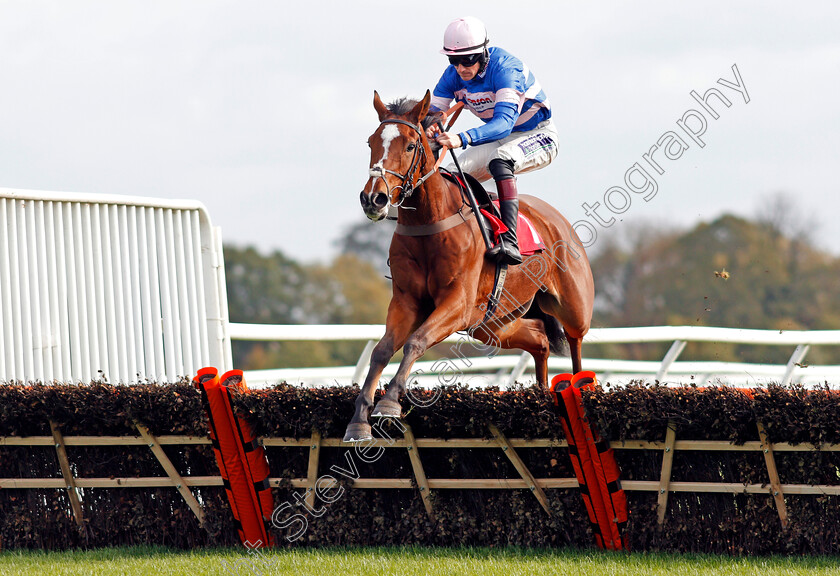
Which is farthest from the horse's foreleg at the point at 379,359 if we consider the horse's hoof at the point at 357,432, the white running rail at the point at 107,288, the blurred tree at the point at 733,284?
the blurred tree at the point at 733,284

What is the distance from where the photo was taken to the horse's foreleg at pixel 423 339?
4449 millimetres

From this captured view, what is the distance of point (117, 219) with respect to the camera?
21.3 ft

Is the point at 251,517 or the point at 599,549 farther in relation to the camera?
the point at 251,517

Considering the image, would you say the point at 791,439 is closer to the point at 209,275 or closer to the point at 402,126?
the point at 402,126

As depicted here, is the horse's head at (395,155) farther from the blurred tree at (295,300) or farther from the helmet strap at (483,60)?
the blurred tree at (295,300)

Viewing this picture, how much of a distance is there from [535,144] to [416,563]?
2800 mm

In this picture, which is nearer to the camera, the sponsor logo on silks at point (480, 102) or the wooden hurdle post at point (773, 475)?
the wooden hurdle post at point (773, 475)

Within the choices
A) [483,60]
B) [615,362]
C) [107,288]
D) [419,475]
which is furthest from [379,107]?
[615,362]

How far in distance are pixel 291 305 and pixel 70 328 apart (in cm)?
4615

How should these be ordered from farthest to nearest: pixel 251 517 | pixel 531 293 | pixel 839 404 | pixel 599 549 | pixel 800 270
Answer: pixel 800 270
pixel 531 293
pixel 251 517
pixel 599 549
pixel 839 404

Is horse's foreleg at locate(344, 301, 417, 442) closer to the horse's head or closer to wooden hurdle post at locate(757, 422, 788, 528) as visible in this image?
the horse's head

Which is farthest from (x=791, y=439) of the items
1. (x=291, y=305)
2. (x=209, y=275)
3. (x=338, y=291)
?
(x=338, y=291)

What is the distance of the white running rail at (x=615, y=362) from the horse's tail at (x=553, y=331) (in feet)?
0.80

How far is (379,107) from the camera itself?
16.2 feet
